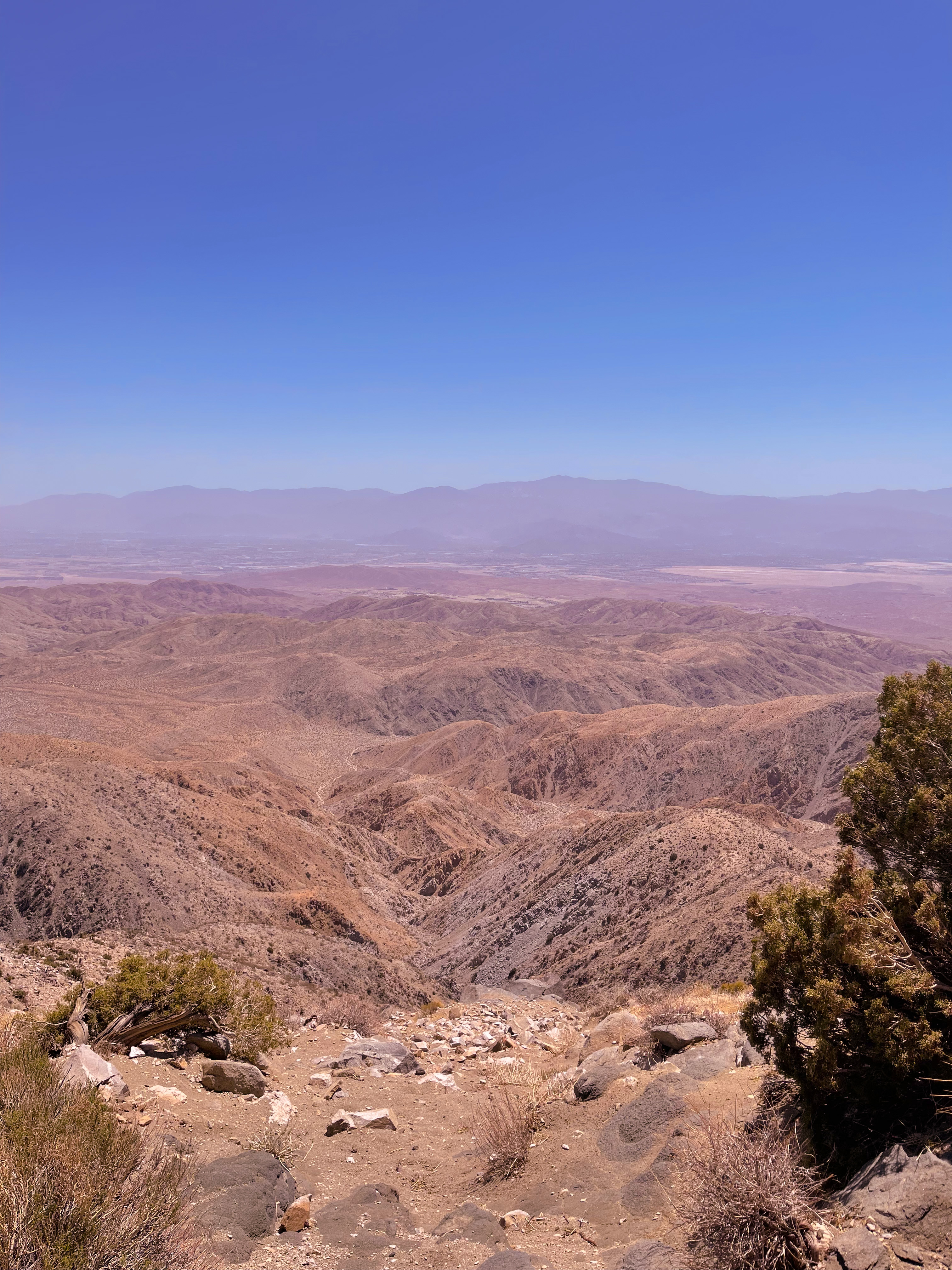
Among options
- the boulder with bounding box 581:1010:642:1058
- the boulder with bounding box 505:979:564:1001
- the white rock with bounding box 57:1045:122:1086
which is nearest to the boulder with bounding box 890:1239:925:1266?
the boulder with bounding box 581:1010:642:1058

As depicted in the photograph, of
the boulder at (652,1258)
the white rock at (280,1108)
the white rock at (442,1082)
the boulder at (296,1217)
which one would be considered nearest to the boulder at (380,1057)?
the white rock at (442,1082)

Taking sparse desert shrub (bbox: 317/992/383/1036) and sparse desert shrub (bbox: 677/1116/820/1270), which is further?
sparse desert shrub (bbox: 317/992/383/1036)

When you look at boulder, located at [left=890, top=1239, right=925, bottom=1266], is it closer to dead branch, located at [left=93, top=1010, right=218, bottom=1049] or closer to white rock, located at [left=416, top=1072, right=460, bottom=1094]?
white rock, located at [left=416, top=1072, right=460, bottom=1094]

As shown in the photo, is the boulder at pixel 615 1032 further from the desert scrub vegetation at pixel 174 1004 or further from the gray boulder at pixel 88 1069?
the gray boulder at pixel 88 1069

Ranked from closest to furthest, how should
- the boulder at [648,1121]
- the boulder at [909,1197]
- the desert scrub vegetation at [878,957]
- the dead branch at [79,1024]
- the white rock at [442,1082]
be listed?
the boulder at [909,1197] → the desert scrub vegetation at [878,957] → the boulder at [648,1121] → the dead branch at [79,1024] → the white rock at [442,1082]

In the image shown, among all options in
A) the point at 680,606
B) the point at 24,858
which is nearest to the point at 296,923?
the point at 24,858

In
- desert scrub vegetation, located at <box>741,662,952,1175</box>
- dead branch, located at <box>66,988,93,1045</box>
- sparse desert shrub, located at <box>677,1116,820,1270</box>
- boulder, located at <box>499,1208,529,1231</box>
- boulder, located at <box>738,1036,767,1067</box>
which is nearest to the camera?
sparse desert shrub, located at <box>677,1116,820,1270</box>

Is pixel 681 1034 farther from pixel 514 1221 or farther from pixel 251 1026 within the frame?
pixel 251 1026
